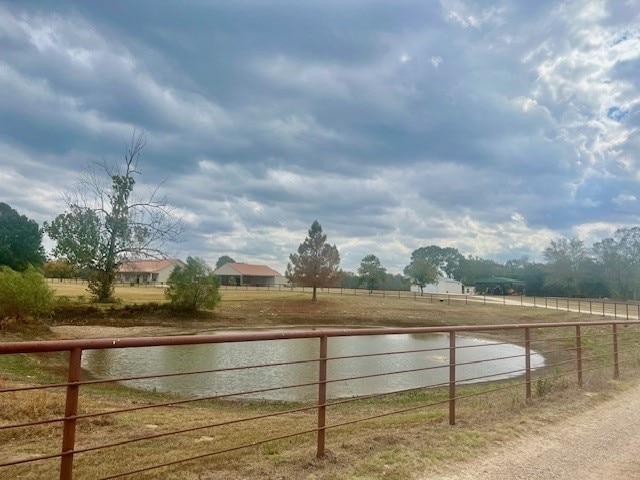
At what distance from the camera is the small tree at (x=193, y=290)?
109 feet

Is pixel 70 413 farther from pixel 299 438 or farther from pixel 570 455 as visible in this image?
pixel 570 455

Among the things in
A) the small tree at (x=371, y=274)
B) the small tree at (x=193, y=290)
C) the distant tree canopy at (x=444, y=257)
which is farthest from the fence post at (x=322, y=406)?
the distant tree canopy at (x=444, y=257)

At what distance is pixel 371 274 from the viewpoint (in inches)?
3127

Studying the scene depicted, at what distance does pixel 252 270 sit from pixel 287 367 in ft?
276

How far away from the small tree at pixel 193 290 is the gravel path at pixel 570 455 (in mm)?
29839

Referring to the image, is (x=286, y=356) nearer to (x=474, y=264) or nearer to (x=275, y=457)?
(x=275, y=457)

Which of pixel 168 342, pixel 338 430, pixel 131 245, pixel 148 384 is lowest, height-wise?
pixel 148 384

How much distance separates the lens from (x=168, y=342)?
139 inches

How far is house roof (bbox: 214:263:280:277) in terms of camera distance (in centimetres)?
9525

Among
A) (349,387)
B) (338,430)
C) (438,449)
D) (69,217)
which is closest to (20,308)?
(69,217)

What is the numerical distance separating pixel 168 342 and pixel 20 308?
23.4 metres

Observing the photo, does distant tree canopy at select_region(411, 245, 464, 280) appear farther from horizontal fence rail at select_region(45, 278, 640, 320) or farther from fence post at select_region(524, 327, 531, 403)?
fence post at select_region(524, 327, 531, 403)

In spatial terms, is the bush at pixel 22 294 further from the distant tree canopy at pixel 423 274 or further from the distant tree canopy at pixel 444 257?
the distant tree canopy at pixel 444 257

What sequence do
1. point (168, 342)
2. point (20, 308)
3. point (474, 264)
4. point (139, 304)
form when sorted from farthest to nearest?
1. point (474, 264)
2. point (139, 304)
3. point (20, 308)
4. point (168, 342)
